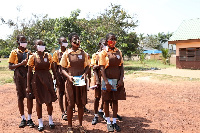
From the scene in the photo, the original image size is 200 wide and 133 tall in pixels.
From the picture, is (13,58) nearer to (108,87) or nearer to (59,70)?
(59,70)

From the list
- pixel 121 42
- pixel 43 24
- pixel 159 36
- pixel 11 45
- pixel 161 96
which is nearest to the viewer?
pixel 161 96

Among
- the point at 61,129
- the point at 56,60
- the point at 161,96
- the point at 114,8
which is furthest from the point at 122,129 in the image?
the point at 114,8

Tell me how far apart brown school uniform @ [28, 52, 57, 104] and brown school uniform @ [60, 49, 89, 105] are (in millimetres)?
484

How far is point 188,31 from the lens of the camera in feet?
62.0

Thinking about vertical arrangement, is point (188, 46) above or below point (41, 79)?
above

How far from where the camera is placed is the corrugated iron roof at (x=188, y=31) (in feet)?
58.7

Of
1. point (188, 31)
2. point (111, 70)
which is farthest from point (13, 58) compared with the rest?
Result: point (188, 31)

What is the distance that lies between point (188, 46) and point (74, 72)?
16.6 m

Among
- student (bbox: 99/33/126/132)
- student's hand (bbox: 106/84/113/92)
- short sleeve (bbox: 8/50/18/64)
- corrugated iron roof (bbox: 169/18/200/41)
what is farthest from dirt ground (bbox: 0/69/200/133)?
corrugated iron roof (bbox: 169/18/200/41)

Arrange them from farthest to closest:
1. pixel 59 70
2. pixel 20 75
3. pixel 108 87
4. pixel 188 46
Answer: pixel 188 46, pixel 59 70, pixel 20 75, pixel 108 87

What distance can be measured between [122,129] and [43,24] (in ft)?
66.3

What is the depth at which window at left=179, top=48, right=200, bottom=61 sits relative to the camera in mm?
17625

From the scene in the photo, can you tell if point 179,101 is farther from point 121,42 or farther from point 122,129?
point 121,42

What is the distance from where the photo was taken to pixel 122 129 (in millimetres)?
4215
